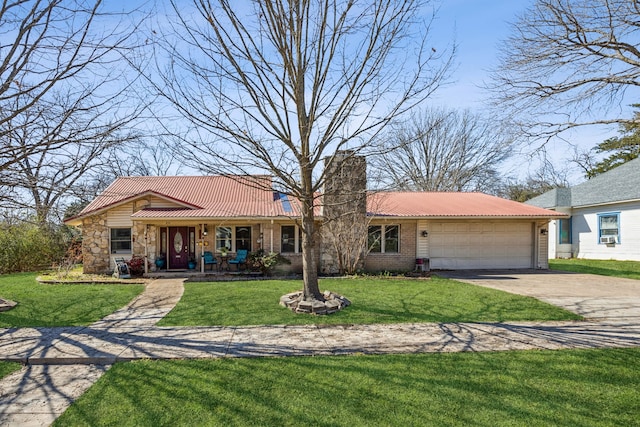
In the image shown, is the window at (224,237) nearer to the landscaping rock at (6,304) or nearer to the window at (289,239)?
the window at (289,239)

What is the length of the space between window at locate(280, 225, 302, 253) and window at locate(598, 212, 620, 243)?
1638 cm

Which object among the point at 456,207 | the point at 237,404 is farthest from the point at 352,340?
the point at 456,207

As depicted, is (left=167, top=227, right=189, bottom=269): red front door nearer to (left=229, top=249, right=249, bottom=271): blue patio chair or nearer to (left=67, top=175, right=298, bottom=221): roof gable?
(left=67, top=175, right=298, bottom=221): roof gable

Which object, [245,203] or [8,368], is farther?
[245,203]

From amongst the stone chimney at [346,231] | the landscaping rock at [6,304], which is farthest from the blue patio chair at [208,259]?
the landscaping rock at [6,304]

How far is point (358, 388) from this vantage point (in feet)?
13.5

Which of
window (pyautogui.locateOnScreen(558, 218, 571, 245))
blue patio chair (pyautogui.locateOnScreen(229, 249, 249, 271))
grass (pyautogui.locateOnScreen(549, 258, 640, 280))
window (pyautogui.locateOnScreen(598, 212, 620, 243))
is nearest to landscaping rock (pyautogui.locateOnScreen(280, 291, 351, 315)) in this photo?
blue patio chair (pyautogui.locateOnScreen(229, 249, 249, 271))

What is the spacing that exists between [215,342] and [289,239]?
9254 millimetres

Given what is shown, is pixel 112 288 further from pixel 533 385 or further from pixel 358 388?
pixel 533 385

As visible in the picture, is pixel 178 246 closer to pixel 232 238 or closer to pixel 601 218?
pixel 232 238

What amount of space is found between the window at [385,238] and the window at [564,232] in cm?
1278

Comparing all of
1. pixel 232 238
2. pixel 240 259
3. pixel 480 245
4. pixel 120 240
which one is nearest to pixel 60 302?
pixel 120 240

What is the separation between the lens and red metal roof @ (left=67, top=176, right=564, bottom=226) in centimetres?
1409

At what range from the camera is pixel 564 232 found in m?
21.9
